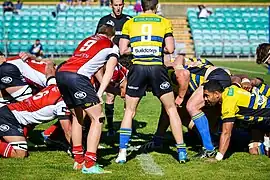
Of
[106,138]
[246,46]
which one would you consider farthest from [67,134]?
[246,46]

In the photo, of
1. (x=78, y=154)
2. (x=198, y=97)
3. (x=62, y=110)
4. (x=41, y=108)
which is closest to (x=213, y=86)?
(x=198, y=97)

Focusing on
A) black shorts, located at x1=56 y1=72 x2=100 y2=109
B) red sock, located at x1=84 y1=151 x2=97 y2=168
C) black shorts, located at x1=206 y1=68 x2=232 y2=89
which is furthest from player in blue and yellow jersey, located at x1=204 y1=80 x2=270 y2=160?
red sock, located at x1=84 y1=151 x2=97 y2=168

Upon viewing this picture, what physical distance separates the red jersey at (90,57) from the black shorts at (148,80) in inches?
20.9

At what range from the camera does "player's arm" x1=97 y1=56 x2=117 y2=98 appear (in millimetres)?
6904

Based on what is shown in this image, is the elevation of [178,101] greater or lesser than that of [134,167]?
greater

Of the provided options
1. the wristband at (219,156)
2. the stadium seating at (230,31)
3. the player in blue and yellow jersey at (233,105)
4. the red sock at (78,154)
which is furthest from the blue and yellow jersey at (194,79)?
the stadium seating at (230,31)

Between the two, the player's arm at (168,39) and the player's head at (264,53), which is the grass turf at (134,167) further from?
the player's arm at (168,39)

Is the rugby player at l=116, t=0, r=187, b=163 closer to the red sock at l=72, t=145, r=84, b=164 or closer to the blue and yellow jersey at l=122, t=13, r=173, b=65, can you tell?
the blue and yellow jersey at l=122, t=13, r=173, b=65

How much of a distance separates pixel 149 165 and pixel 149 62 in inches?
53.3

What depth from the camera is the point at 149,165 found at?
738cm

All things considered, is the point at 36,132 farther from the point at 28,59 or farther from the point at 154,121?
the point at 154,121

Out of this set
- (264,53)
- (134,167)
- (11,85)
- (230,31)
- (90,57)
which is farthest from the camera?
(230,31)

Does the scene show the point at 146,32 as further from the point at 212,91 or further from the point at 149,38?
the point at 212,91

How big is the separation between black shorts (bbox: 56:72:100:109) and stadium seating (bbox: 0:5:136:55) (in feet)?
83.6
